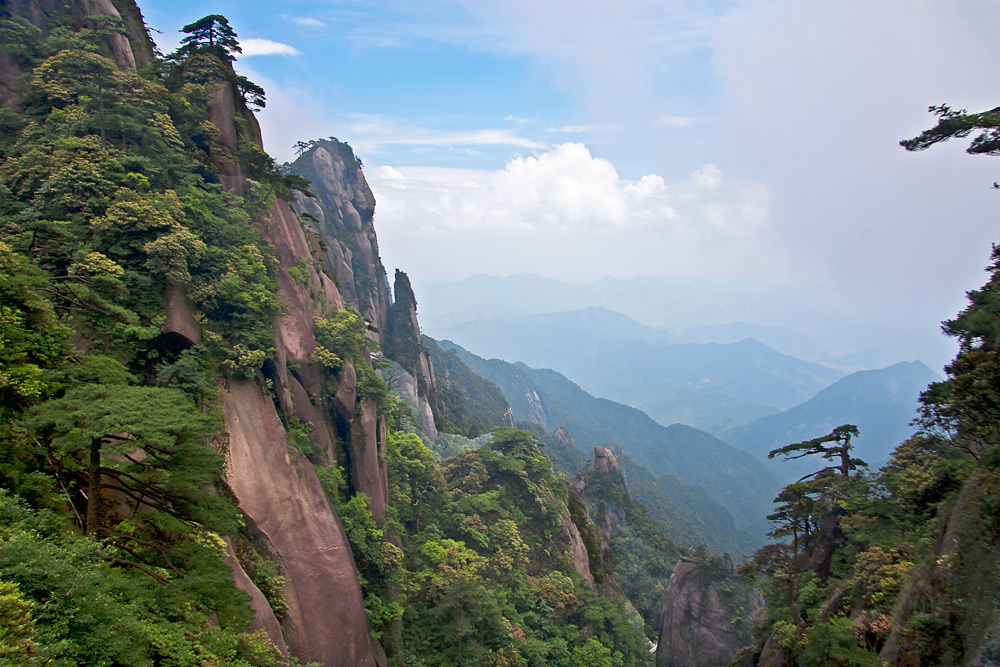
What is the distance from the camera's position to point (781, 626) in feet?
64.7

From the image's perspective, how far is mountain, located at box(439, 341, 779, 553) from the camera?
496 feet

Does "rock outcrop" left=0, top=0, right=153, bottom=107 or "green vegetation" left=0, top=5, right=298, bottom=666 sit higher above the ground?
"rock outcrop" left=0, top=0, right=153, bottom=107

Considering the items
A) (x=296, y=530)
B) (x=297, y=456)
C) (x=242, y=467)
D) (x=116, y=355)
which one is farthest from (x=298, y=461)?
(x=116, y=355)

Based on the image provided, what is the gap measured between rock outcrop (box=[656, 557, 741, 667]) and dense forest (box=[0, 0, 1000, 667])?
870cm

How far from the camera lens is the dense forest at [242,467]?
26.9 ft

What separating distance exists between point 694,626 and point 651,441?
150122mm

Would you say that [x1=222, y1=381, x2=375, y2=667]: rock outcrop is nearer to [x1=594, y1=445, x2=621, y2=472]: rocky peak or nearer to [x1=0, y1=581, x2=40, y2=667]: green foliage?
[x1=0, y1=581, x2=40, y2=667]: green foliage

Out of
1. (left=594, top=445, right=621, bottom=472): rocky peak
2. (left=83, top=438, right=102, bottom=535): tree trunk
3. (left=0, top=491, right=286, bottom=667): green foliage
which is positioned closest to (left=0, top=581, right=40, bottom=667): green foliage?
(left=0, top=491, right=286, bottom=667): green foliage

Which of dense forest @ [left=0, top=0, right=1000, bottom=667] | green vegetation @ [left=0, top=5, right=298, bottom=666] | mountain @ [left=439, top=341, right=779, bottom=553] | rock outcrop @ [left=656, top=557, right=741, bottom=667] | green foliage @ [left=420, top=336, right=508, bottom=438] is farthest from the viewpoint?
mountain @ [left=439, top=341, right=779, bottom=553]

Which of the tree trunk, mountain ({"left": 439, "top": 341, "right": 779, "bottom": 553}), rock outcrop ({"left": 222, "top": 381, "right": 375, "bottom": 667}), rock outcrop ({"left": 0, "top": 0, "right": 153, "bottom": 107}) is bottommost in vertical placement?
mountain ({"left": 439, "top": 341, "right": 779, "bottom": 553})

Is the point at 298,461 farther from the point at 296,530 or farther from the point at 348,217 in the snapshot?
the point at 348,217

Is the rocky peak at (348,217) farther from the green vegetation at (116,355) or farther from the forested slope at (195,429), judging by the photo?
the green vegetation at (116,355)

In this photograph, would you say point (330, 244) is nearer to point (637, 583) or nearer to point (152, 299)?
point (152, 299)

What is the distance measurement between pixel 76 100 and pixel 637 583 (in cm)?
5720
